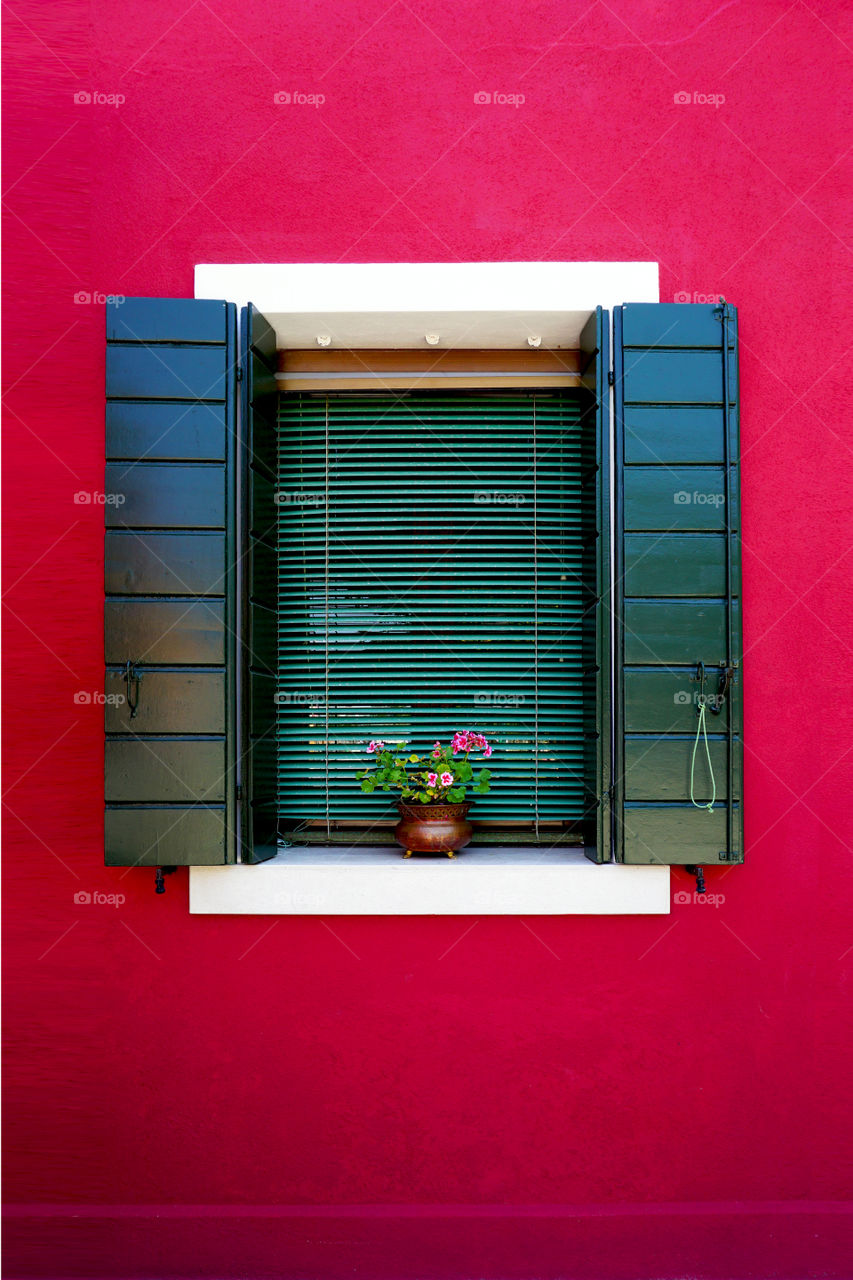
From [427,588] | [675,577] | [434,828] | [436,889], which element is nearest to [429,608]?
[427,588]

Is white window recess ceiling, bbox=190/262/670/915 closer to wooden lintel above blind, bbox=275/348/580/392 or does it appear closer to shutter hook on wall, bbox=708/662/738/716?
wooden lintel above blind, bbox=275/348/580/392

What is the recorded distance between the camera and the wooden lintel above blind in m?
3.69

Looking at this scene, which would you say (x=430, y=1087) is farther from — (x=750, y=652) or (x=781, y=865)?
(x=750, y=652)

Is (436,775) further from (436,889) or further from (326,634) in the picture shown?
(326,634)

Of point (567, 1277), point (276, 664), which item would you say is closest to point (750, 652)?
point (276, 664)

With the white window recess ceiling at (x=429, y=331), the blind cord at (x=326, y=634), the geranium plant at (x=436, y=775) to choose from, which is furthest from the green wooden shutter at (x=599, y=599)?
the blind cord at (x=326, y=634)

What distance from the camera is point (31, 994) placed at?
3410mm

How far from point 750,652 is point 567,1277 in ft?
7.22

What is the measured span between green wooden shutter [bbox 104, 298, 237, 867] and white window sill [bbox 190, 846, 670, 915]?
0.63 feet

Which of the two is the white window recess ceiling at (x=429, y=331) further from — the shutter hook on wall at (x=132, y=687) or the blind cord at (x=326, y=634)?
the shutter hook on wall at (x=132, y=687)

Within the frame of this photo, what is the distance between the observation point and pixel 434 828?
343 cm

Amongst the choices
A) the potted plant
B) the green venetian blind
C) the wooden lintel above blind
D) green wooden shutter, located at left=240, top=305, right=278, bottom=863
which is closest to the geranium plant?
the potted plant

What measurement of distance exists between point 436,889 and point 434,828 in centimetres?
21

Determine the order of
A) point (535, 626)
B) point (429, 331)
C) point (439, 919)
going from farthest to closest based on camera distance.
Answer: point (535, 626)
point (429, 331)
point (439, 919)
